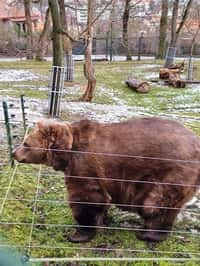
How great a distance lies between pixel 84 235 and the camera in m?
3.73

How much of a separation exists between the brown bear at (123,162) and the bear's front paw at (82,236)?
150 millimetres

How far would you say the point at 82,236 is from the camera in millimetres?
3732

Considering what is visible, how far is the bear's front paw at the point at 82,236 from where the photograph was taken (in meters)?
3.71

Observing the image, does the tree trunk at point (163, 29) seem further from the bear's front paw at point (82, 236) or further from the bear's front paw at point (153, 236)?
the bear's front paw at point (82, 236)

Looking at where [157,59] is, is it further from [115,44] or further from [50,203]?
[50,203]

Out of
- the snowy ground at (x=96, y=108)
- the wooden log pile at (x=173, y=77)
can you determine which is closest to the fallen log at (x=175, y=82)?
the wooden log pile at (x=173, y=77)

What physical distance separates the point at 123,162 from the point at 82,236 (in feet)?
2.51

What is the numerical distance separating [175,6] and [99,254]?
21.0 meters

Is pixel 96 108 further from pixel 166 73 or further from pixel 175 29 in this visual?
pixel 175 29

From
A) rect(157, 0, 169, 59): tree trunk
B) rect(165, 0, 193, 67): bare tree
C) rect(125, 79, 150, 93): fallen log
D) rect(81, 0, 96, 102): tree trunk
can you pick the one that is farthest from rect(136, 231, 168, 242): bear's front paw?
rect(157, 0, 169, 59): tree trunk

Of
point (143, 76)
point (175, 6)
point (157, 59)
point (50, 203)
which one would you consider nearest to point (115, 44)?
point (157, 59)

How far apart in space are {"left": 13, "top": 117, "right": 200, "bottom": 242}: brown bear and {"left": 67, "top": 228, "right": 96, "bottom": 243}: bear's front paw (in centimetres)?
15

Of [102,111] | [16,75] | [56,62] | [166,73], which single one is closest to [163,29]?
[166,73]

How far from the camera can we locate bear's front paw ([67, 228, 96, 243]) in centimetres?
371
